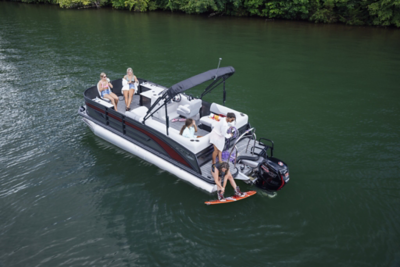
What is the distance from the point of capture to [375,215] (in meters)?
6.62

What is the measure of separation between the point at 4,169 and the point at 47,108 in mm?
3790

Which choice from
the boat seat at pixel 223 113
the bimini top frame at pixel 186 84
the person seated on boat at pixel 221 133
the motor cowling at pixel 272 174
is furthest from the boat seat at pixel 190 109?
the motor cowling at pixel 272 174

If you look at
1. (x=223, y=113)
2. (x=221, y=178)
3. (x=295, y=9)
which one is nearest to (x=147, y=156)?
(x=221, y=178)

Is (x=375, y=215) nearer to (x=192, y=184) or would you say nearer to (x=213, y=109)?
(x=192, y=184)

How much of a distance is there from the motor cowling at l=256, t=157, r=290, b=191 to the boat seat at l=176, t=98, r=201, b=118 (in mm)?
2658

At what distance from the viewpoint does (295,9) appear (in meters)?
25.9

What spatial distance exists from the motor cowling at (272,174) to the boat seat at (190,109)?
2.66 metres

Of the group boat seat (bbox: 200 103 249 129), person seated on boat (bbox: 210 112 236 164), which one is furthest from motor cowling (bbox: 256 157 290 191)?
boat seat (bbox: 200 103 249 129)

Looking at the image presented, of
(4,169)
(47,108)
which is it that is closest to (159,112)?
(4,169)

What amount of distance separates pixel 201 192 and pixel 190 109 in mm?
2445

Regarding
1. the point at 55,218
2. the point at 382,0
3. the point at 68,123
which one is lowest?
the point at 55,218

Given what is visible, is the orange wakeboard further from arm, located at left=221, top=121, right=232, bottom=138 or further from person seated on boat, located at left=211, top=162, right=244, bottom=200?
arm, located at left=221, top=121, right=232, bottom=138

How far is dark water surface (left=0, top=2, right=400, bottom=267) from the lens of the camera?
5.92 meters

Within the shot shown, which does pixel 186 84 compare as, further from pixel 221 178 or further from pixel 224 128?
pixel 221 178
